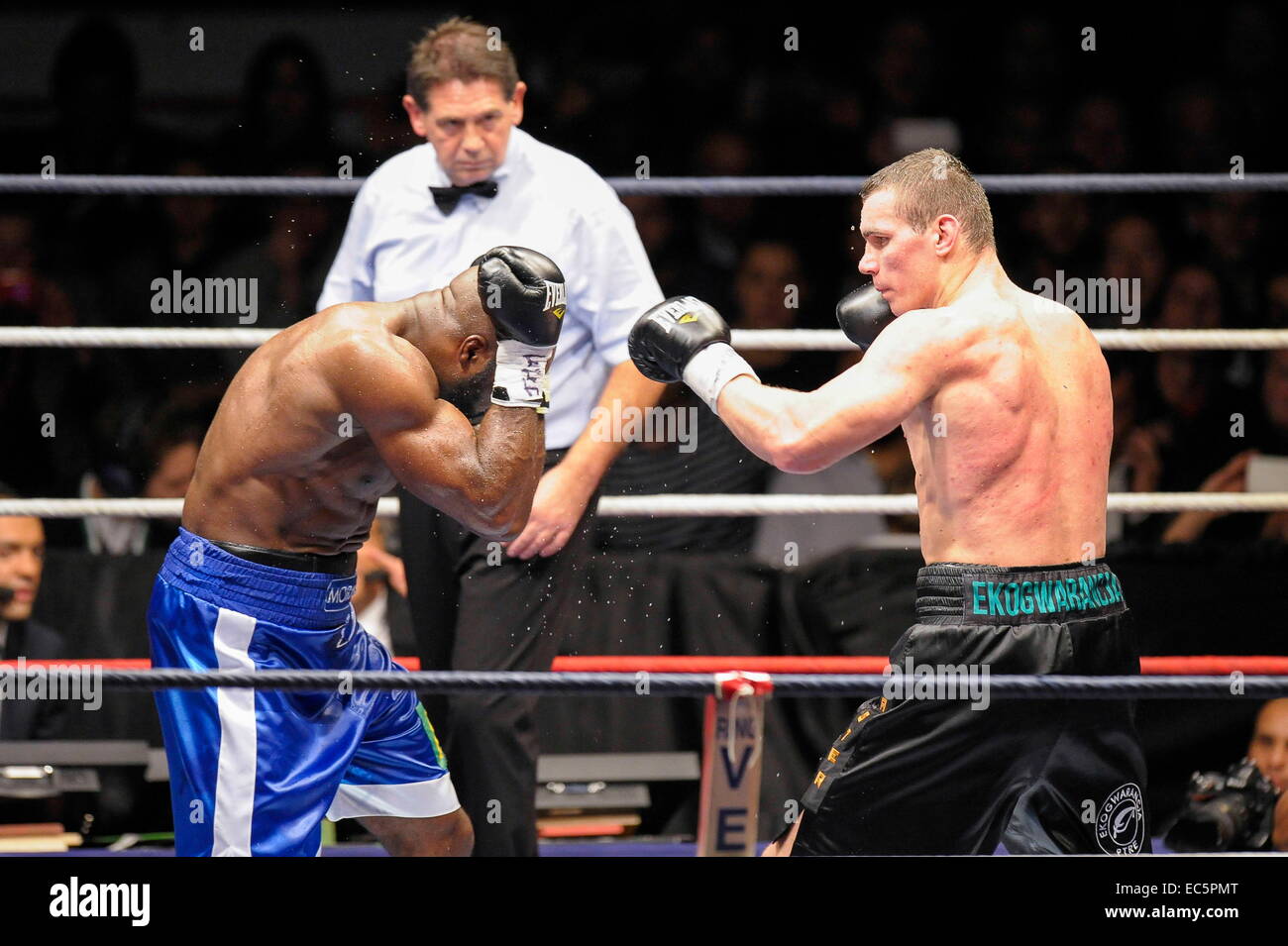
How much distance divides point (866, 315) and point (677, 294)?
1.25 meters

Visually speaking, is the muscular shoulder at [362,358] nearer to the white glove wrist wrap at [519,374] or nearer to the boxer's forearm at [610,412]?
the white glove wrist wrap at [519,374]

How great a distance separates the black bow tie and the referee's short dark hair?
0.46 ft

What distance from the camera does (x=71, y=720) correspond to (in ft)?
10.5

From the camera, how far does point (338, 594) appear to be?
2312 mm

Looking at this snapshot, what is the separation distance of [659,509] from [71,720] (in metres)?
1.30

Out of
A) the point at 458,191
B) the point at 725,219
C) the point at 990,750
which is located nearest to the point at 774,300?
the point at 725,219

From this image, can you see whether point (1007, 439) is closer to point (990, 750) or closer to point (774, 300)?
point (990, 750)

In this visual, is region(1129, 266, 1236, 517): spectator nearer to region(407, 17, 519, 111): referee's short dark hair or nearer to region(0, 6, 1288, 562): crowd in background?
region(0, 6, 1288, 562): crowd in background
